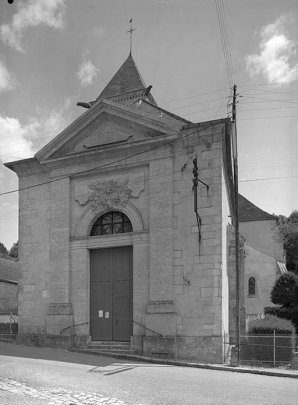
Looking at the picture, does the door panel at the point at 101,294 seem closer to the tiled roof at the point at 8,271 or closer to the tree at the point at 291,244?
the tiled roof at the point at 8,271

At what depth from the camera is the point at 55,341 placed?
15.6m

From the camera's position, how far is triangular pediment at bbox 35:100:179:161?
50.1ft

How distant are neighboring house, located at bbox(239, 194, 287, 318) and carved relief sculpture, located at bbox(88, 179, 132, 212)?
761 inches

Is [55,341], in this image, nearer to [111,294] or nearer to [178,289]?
[111,294]

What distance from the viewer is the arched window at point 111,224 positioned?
52.0 ft

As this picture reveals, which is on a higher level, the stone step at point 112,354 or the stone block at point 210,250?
the stone block at point 210,250

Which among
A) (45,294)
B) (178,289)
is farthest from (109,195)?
(45,294)

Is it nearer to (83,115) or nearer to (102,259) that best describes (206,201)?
(102,259)

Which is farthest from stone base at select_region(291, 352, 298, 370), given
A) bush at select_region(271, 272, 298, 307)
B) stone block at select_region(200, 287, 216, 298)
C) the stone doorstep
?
bush at select_region(271, 272, 298, 307)

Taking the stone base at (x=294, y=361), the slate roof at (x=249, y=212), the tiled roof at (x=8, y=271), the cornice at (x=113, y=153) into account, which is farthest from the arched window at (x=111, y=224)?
the slate roof at (x=249, y=212)

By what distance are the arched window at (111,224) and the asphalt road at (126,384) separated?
15.0 feet

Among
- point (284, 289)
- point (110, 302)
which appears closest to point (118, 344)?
point (110, 302)

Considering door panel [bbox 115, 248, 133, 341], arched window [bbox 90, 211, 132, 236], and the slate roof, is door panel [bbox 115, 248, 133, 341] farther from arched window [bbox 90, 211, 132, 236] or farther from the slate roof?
the slate roof

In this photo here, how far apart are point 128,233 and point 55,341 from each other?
4227mm
